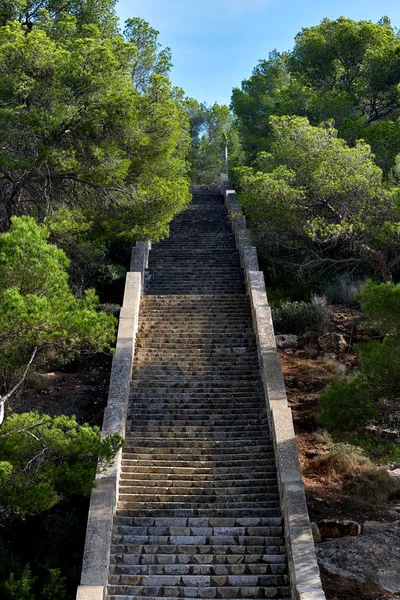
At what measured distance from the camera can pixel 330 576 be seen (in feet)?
28.8

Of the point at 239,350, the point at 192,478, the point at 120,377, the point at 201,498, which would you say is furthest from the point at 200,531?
the point at 239,350

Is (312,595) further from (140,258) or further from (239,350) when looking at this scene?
Answer: (140,258)

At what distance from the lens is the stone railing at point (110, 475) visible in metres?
8.53

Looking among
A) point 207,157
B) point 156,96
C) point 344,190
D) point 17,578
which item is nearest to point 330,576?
point 17,578

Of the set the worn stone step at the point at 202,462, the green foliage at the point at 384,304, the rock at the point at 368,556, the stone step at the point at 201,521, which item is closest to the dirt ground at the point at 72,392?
the worn stone step at the point at 202,462

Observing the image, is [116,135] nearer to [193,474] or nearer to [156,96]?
[156,96]

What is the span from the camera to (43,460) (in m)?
8.41

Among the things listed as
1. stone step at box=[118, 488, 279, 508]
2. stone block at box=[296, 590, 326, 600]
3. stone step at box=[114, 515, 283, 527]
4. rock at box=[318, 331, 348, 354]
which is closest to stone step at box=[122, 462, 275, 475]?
stone step at box=[118, 488, 279, 508]

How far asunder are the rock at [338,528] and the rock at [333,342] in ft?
19.4

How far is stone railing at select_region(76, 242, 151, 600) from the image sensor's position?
336 inches

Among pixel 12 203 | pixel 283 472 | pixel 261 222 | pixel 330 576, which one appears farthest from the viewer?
pixel 261 222

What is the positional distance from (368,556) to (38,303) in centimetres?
538

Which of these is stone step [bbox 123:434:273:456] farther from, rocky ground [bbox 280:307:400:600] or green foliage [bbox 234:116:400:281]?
green foliage [bbox 234:116:400:281]

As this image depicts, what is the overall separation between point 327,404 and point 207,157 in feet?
104
